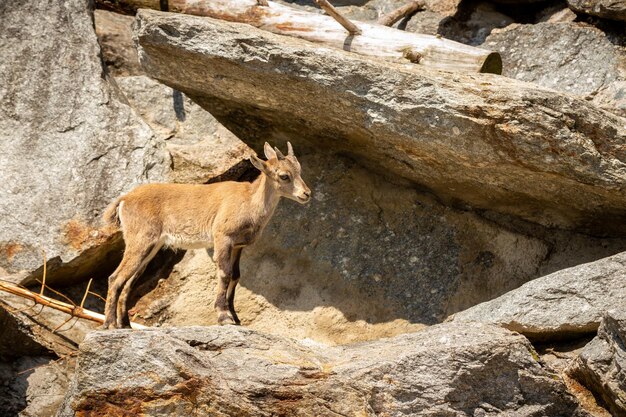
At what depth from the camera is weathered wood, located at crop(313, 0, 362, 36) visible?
11078 millimetres

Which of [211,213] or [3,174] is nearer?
[211,213]

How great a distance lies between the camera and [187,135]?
522 inches

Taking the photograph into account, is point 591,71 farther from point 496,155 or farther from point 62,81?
point 62,81

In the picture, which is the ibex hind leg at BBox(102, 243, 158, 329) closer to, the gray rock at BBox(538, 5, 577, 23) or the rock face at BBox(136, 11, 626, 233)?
the rock face at BBox(136, 11, 626, 233)

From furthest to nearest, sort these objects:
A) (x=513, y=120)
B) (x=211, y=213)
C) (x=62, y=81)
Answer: (x=62, y=81), (x=211, y=213), (x=513, y=120)

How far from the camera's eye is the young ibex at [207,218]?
34.6ft

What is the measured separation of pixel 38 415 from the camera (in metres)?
9.70

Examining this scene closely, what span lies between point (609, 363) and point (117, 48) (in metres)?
9.17

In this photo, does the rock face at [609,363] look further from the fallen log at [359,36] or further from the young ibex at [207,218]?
the fallen log at [359,36]

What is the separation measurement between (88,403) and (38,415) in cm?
222

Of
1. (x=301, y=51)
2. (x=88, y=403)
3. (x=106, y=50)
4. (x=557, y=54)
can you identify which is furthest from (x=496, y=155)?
(x=106, y=50)

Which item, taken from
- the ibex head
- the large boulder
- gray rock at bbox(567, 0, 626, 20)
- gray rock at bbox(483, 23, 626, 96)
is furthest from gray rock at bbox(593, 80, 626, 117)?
the ibex head

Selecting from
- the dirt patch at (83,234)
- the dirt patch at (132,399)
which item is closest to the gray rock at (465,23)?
the dirt patch at (83,234)

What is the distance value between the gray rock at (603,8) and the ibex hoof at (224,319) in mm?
6134
